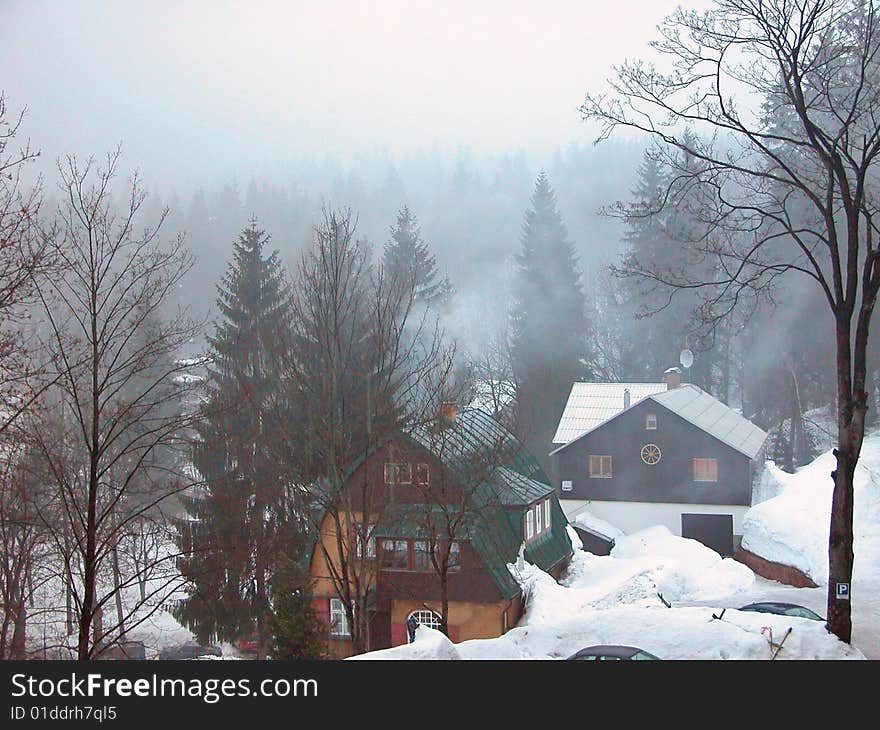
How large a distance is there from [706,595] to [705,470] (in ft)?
24.0

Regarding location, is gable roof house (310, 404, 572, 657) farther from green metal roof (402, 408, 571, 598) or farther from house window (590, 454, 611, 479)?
house window (590, 454, 611, 479)

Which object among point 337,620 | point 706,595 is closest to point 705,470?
point 706,595

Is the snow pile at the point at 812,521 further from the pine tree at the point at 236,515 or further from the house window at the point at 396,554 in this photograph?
the pine tree at the point at 236,515

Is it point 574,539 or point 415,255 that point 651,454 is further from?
point 415,255

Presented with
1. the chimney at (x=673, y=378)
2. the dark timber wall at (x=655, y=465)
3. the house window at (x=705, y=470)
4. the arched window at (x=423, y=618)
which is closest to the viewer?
the arched window at (x=423, y=618)

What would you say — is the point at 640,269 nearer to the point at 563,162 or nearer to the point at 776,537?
the point at 776,537

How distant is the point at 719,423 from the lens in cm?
2445

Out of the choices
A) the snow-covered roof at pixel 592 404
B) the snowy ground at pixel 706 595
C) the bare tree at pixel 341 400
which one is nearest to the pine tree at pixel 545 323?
the snow-covered roof at pixel 592 404

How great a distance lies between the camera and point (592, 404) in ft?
90.6

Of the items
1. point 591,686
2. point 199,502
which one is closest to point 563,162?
point 199,502

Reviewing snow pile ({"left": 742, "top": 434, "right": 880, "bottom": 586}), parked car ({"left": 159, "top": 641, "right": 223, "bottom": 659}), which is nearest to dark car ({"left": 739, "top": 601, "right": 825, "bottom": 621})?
snow pile ({"left": 742, "top": 434, "right": 880, "bottom": 586})

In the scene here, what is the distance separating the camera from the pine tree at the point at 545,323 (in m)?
30.7

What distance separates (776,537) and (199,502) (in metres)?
12.3

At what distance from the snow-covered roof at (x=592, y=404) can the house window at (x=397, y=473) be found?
579 inches
